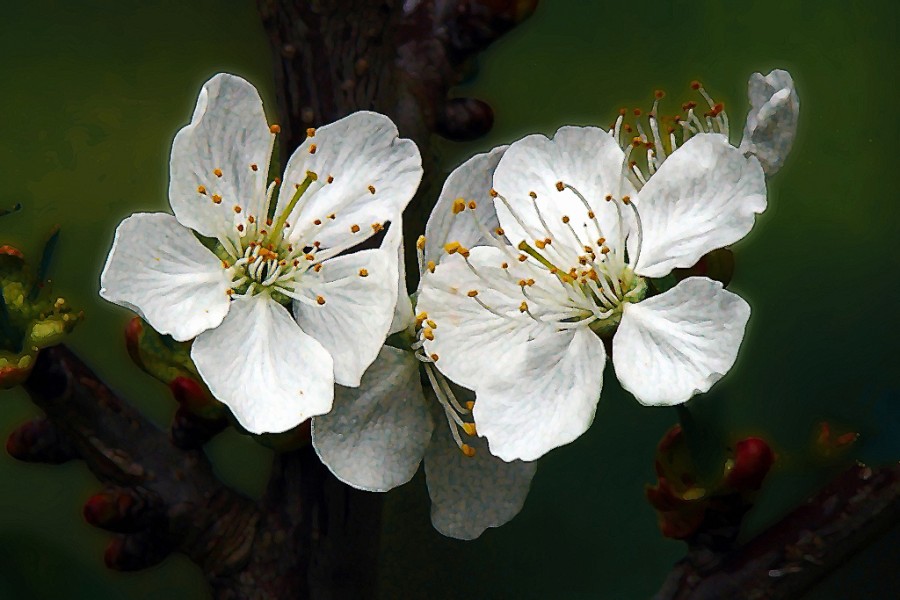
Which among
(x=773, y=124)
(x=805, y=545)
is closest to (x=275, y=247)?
(x=773, y=124)

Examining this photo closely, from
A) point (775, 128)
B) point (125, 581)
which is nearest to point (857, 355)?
point (775, 128)

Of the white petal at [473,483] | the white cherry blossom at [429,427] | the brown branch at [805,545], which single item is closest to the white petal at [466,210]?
the white cherry blossom at [429,427]

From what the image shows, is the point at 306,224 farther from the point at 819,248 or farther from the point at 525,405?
the point at 819,248

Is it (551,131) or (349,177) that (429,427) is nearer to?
(349,177)

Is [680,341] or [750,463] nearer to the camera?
[680,341]

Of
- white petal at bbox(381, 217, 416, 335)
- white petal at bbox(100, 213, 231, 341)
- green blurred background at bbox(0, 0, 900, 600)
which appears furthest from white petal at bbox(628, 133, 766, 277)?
green blurred background at bbox(0, 0, 900, 600)

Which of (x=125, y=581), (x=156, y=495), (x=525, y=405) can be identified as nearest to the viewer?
(x=525, y=405)

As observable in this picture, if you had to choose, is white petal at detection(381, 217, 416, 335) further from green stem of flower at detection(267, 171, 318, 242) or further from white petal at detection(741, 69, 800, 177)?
white petal at detection(741, 69, 800, 177)

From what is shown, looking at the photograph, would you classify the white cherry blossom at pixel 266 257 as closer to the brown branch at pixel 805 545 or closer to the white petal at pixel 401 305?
the white petal at pixel 401 305
